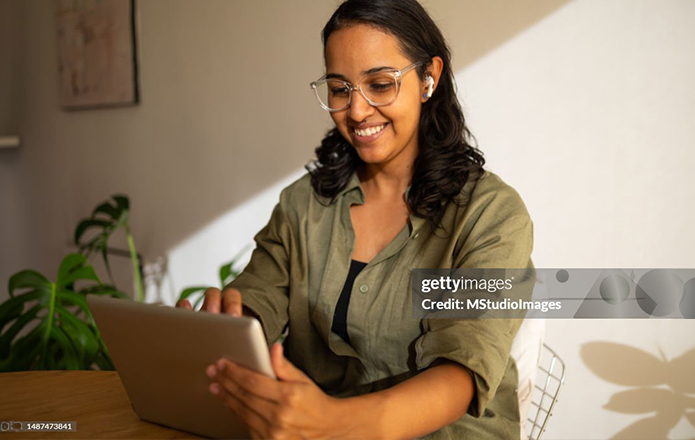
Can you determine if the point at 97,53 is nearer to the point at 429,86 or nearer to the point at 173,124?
the point at 173,124

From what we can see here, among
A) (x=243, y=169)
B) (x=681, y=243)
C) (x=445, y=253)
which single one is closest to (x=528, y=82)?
(x=681, y=243)

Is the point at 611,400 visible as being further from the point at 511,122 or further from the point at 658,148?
the point at 511,122

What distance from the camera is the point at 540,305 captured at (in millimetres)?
1708

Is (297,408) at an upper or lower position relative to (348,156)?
lower

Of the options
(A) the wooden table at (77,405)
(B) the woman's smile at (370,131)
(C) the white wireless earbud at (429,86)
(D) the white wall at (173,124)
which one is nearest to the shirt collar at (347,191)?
(B) the woman's smile at (370,131)

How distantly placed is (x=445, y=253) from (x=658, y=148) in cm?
84

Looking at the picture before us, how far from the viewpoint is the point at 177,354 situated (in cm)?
95

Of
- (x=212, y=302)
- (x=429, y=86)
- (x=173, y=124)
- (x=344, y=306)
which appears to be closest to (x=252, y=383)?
(x=212, y=302)

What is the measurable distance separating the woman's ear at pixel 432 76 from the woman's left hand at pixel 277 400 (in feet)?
2.68

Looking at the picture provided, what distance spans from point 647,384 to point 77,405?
1.54 m

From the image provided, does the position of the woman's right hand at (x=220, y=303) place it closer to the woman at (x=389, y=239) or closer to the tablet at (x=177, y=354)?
the woman at (x=389, y=239)

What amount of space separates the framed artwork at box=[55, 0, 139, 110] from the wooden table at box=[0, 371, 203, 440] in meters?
2.30

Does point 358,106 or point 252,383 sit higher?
point 358,106

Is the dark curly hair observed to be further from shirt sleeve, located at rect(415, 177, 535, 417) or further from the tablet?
the tablet
